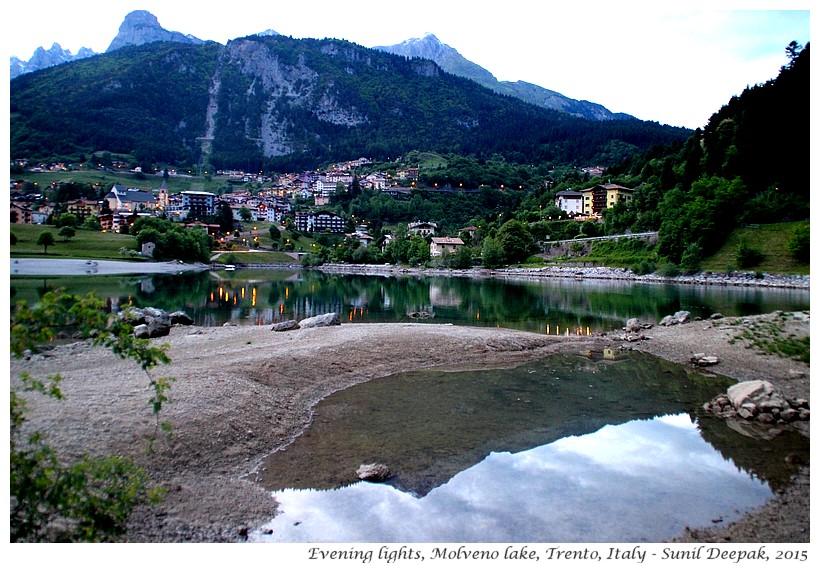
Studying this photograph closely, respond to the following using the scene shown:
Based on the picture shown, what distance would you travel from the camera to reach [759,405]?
11.0 metres

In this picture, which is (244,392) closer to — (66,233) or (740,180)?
(740,180)

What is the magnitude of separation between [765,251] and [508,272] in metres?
34.6

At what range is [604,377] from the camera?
15.2 metres

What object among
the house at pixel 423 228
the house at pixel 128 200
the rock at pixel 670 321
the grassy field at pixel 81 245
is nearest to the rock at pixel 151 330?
the rock at pixel 670 321

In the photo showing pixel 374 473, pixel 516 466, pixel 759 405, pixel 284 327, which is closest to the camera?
pixel 374 473

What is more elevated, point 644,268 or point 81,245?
point 81,245

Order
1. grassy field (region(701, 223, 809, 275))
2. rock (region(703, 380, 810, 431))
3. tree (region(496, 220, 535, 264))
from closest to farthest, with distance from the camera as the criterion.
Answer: rock (region(703, 380, 810, 431)) → grassy field (region(701, 223, 809, 275)) → tree (region(496, 220, 535, 264))

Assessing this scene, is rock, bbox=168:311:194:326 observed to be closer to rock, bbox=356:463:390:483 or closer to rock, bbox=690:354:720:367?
rock, bbox=356:463:390:483

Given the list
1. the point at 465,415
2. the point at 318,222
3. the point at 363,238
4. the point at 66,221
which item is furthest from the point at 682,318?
the point at 318,222

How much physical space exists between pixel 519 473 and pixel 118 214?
4822 inches

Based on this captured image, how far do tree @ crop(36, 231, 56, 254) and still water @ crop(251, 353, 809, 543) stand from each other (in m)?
52.5

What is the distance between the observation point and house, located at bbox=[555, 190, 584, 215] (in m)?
102

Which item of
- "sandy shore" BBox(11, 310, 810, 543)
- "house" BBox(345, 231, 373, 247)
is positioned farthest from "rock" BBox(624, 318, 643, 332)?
"house" BBox(345, 231, 373, 247)

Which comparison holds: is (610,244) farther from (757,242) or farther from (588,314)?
(588,314)
